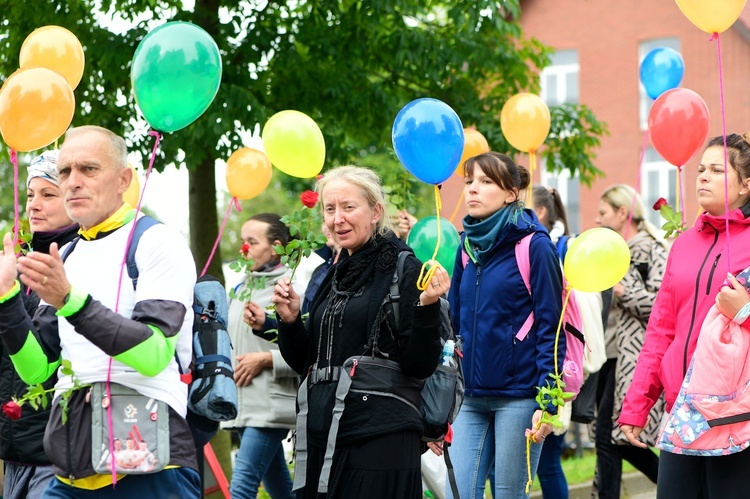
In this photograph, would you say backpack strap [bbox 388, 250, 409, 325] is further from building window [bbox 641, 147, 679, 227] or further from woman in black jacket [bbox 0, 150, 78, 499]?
building window [bbox 641, 147, 679, 227]

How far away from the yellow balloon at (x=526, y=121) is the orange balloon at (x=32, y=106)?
3491mm

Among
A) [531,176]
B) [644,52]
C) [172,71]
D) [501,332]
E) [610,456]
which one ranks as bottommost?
[610,456]

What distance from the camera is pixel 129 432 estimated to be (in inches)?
139

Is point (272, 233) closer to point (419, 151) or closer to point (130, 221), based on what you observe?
point (419, 151)

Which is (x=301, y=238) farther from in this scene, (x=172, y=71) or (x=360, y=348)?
(x=172, y=71)

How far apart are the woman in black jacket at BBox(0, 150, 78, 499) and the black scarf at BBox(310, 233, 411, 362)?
1149mm

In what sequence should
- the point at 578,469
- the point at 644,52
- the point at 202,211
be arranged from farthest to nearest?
the point at 644,52 → the point at 578,469 → the point at 202,211

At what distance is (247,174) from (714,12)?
3.05m

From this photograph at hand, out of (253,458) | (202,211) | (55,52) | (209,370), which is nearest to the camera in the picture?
(209,370)

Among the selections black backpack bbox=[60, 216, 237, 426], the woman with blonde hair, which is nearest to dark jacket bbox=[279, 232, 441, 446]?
black backpack bbox=[60, 216, 237, 426]

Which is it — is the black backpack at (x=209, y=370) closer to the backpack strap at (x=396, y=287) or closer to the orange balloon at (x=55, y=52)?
the backpack strap at (x=396, y=287)

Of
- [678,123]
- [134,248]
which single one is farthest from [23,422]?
[678,123]

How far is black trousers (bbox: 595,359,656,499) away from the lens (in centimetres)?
714

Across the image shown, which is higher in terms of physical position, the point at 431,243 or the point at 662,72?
the point at 662,72
